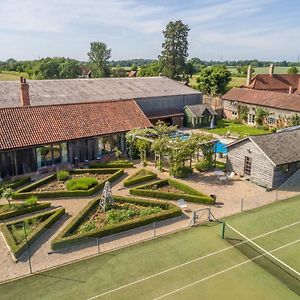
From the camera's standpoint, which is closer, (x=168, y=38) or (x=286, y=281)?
(x=286, y=281)

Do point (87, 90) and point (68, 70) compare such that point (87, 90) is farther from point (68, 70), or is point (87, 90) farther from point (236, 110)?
point (68, 70)

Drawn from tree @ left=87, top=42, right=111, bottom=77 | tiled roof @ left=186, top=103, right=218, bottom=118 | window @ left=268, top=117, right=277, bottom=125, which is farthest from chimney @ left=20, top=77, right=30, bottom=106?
tree @ left=87, top=42, right=111, bottom=77

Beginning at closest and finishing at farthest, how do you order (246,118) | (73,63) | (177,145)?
1. (177,145)
2. (246,118)
3. (73,63)

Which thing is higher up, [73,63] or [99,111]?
[73,63]

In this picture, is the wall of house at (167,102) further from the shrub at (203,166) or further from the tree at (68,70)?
the tree at (68,70)

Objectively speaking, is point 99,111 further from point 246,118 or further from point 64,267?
point 246,118

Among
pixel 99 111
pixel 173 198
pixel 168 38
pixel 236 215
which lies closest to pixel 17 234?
pixel 173 198

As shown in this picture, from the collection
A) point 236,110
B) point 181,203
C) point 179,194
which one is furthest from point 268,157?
point 236,110
